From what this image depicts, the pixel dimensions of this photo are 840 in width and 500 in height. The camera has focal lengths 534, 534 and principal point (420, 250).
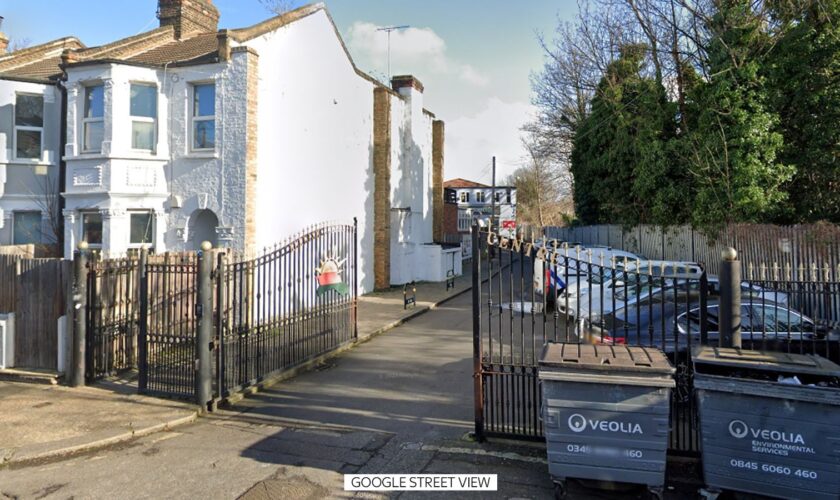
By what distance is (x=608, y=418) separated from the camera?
4.36 meters

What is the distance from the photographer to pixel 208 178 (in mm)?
13281

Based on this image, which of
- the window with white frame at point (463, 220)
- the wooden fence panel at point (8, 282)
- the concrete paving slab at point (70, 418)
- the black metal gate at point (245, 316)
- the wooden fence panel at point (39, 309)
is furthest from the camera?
the window with white frame at point (463, 220)

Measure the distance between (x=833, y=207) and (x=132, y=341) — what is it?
59.1ft

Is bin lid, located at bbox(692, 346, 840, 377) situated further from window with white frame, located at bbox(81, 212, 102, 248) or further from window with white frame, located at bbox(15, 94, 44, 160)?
window with white frame, located at bbox(15, 94, 44, 160)

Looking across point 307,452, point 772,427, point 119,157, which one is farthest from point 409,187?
point 772,427

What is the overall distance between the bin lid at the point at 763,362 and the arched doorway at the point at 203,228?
1201 cm

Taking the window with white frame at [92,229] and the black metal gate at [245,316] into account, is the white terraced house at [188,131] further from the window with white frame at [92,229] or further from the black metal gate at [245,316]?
the black metal gate at [245,316]

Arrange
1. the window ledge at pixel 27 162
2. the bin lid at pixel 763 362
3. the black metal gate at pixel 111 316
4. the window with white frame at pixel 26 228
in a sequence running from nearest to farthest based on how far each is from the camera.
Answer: the bin lid at pixel 763 362
the black metal gate at pixel 111 316
the window ledge at pixel 27 162
the window with white frame at pixel 26 228

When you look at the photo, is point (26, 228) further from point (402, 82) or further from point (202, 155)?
point (402, 82)

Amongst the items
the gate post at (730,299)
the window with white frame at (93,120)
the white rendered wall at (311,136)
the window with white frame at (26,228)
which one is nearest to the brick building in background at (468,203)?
the white rendered wall at (311,136)

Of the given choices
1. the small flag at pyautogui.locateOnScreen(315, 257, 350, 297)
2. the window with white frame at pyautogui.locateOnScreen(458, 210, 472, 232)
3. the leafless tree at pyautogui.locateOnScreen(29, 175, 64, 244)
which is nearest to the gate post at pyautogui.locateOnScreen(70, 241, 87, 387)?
the small flag at pyautogui.locateOnScreen(315, 257, 350, 297)

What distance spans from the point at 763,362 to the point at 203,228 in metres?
13.3

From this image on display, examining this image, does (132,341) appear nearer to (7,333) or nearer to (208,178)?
(7,333)

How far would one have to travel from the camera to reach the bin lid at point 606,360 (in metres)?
4.35
